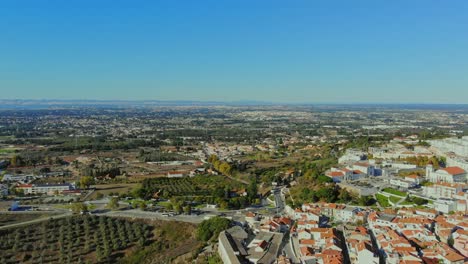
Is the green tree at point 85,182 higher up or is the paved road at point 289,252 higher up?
the paved road at point 289,252

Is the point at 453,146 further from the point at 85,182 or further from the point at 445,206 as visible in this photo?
the point at 85,182

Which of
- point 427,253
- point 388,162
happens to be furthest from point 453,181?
point 427,253

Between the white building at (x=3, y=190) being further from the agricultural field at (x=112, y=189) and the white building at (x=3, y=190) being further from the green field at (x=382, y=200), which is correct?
the green field at (x=382, y=200)

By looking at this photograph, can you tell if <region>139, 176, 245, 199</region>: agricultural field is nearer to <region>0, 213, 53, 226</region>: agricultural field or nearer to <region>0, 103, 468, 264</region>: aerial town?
<region>0, 103, 468, 264</region>: aerial town

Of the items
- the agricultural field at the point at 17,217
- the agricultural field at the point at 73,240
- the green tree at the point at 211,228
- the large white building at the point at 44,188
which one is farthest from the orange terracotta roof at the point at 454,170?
the large white building at the point at 44,188

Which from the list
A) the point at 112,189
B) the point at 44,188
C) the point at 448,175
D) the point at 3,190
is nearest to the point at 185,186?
the point at 112,189

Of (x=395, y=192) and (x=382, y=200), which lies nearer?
(x=382, y=200)

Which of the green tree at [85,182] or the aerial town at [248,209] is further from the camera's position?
the green tree at [85,182]

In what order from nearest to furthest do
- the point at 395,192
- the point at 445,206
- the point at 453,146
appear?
the point at 445,206 < the point at 395,192 < the point at 453,146
